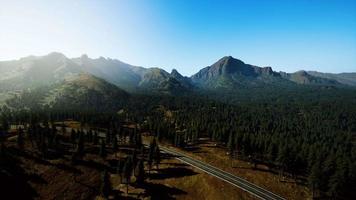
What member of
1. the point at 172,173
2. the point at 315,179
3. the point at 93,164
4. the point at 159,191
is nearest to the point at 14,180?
the point at 93,164

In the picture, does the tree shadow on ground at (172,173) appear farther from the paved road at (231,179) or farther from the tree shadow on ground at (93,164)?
the tree shadow on ground at (93,164)

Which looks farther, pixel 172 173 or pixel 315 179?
pixel 172 173

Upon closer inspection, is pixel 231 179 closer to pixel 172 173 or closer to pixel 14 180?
pixel 172 173

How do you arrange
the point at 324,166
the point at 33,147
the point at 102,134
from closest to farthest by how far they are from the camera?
the point at 324,166 → the point at 33,147 → the point at 102,134

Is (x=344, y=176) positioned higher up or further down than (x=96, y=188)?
higher up

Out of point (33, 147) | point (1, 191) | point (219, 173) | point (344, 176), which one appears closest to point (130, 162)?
point (219, 173)

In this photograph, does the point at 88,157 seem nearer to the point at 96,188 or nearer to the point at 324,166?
the point at 96,188
